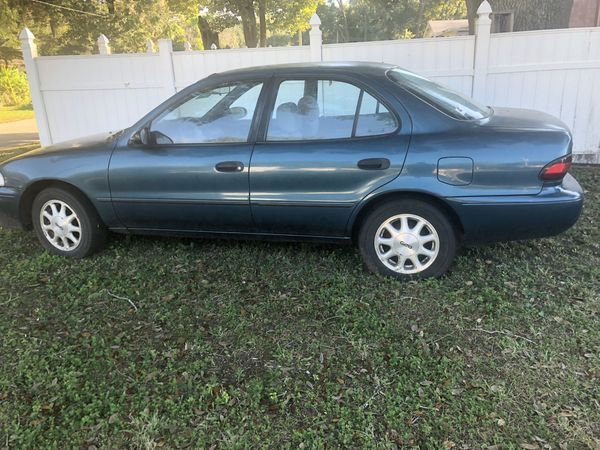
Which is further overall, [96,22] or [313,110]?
[96,22]

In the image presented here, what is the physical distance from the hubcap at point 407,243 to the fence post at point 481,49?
4274 millimetres

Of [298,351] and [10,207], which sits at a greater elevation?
[10,207]

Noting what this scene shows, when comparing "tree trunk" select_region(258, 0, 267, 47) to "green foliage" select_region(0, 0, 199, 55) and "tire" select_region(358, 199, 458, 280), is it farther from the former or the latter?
"tire" select_region(358, 199, 458, 280)

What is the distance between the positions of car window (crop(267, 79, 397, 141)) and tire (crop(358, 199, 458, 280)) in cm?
60

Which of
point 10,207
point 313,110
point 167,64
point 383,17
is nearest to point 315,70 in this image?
point 313,110

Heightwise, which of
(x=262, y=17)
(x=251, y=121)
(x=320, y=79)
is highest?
(x=262, y=17)

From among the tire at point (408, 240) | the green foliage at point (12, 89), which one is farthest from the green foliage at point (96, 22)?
the tire at point (408, 240)

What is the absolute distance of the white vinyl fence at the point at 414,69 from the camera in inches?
272

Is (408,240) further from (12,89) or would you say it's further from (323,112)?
(12,89)

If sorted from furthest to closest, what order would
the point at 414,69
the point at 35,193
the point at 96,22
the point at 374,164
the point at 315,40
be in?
the point at 96,22 < the point at 315,40 < the point at 414,69 < the point at 35,193 < the point at 374,164

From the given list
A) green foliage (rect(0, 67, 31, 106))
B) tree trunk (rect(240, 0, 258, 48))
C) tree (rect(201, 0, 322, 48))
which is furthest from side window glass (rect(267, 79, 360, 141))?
green foliage (rect(0, 67, 31, 106))

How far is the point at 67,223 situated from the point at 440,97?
3248 mm

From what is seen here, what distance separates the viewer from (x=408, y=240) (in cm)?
373

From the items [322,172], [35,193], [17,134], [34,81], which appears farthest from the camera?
[17,134]
